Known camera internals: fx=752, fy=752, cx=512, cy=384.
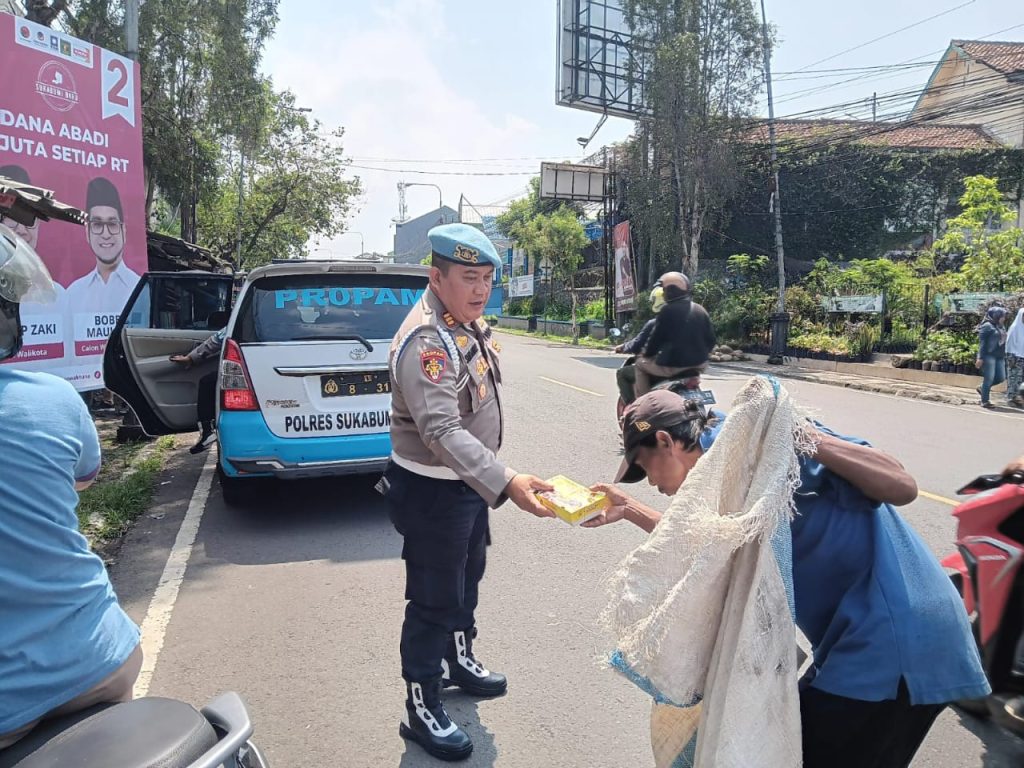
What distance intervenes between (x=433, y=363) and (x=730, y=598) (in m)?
1.31

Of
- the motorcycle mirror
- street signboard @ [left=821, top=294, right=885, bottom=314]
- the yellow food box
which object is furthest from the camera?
street signboard @ [left=821, top=294, right=885, bottom=314]

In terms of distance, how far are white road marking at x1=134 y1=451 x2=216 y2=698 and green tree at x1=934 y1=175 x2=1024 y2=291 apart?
14996mm

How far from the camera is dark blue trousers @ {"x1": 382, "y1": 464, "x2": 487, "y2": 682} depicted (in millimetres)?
2660

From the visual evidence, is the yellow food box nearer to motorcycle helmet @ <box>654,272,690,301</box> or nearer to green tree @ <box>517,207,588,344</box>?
motorcycle helmet @ <box>654,272,690,301</box>

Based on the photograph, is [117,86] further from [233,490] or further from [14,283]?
[14,283]

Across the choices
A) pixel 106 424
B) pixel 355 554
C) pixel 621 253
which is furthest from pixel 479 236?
pixel 621 253

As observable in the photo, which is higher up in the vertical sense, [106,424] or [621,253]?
[621,253]

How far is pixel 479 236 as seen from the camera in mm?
2635

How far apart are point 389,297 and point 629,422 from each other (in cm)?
405

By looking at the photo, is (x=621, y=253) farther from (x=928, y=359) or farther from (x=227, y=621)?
(x=227, y=621)

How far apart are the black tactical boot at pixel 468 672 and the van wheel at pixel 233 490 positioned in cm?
299

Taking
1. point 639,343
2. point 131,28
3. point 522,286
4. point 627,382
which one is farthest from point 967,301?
point 522,286

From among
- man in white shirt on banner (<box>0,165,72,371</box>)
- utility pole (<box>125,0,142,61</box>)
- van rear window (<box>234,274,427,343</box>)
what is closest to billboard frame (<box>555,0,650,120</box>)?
utility pole (<box>125,0,142,61</box>)

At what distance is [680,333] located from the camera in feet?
21.1
